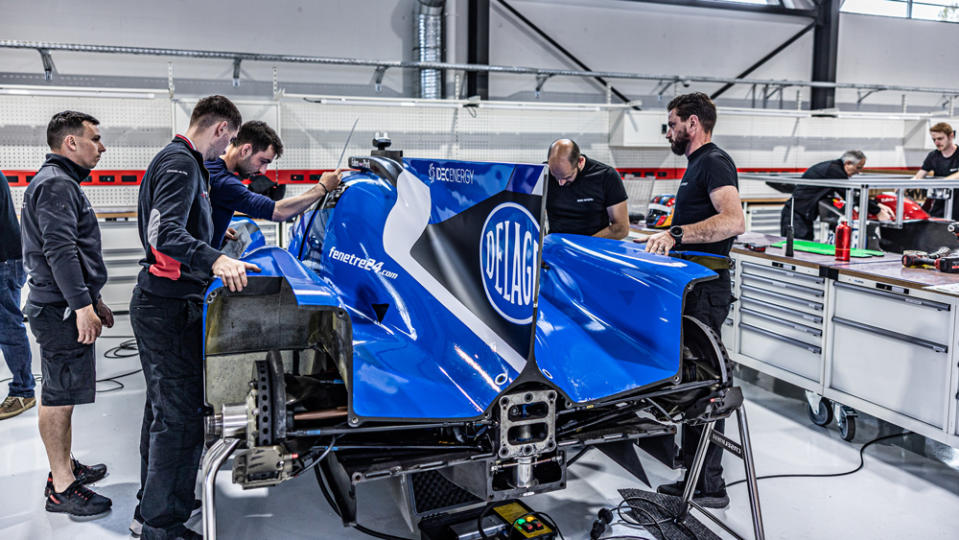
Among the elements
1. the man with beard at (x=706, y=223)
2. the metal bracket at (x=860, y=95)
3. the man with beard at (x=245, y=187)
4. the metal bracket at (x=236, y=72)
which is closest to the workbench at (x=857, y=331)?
the man with beard at (x=706, y=223)

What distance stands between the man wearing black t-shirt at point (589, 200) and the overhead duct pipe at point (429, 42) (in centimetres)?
407

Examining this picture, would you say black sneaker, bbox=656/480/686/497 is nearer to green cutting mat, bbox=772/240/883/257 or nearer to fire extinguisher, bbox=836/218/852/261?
fire extinguisher, bbox=836/218/852/261

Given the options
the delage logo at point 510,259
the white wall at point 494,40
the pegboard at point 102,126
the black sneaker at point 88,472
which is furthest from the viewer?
the white wall at point 494,40

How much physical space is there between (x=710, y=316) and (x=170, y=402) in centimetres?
205

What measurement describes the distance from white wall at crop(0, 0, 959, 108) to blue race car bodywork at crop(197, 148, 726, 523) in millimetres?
5390

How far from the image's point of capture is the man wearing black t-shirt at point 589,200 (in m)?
3.67

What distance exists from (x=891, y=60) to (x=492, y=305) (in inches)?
418

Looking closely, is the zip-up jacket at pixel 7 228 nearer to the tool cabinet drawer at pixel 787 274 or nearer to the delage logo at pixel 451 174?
the delage logo at pixel 451 174

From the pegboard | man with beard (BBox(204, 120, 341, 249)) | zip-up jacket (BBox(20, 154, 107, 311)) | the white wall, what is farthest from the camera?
the white wall

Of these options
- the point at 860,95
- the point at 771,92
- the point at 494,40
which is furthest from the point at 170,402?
the point at 860,95

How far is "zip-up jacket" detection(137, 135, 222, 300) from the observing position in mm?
2203

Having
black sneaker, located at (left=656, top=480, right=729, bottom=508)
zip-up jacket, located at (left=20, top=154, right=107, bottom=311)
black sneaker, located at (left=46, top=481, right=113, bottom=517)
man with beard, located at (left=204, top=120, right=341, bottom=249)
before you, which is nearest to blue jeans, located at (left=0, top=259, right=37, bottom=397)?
zip-up jacket, located at (left=20, top=154, right=107, bottom=311)

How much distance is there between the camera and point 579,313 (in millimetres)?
2436

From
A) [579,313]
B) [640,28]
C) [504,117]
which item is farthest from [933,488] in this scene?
[640,28]
